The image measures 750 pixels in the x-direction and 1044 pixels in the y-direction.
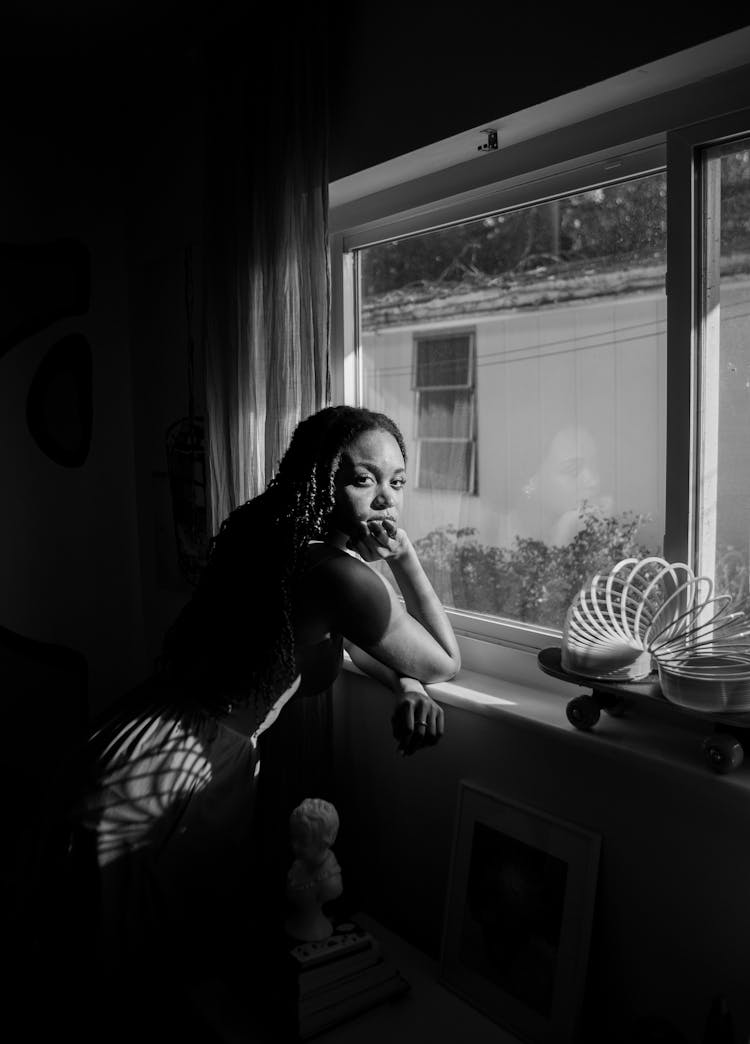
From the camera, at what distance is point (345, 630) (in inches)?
59.2

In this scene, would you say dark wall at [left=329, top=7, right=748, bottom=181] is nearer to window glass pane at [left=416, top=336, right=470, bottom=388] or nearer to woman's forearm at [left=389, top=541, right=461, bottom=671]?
window glass pane at [left=416, top=336, right=470, bottom=388]

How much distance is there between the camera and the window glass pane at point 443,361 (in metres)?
1.86

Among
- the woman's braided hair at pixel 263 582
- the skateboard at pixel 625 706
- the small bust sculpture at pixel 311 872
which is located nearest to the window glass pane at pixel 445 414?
the woman's braided hair at pixel 263 582

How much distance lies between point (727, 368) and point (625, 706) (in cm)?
54

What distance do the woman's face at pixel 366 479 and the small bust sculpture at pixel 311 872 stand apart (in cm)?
47

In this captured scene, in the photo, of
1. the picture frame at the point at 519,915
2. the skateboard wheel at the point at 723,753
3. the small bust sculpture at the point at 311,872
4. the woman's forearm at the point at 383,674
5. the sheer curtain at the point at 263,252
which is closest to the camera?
the skateboard wheel at the point at 723,753

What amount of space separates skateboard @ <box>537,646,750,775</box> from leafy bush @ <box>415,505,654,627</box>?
19 cm

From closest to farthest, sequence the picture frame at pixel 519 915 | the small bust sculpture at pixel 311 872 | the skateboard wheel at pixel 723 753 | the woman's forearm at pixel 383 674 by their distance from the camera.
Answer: the skateboard wheel at pixel 723 753, the picture frame at pixel 519 915, the small bust sculpture at pixel 311 872, the woman's forearm at pixel 383 674

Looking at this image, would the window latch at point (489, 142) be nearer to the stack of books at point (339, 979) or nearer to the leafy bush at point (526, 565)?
the leafy bush at point (526, 565)

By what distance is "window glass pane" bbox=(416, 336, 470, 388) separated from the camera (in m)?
1.86

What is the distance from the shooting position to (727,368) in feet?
4.54

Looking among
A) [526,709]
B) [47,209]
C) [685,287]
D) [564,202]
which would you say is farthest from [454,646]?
[47,209]

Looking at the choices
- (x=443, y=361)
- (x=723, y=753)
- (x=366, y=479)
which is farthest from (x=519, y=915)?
(x=443, y=361)

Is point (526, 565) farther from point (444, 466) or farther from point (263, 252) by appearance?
point (263, 252)
